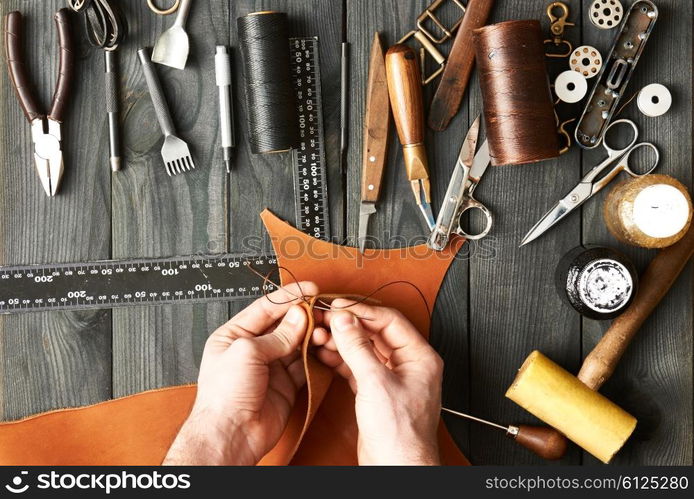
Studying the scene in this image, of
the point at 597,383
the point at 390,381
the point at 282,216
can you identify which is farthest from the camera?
the point at 282,216

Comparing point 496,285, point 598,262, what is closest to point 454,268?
point 496,285

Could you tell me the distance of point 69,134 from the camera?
4.45 ft

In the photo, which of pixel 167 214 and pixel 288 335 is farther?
pixel 167 214

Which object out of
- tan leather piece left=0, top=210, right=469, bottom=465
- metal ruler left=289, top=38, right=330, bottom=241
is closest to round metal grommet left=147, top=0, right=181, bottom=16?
metal ruler left=289, top=38, right=330, bottom=241

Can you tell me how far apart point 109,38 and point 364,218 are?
2.15ft

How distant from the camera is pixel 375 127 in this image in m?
1.31

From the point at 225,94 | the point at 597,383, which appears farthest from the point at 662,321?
the point at 225,94

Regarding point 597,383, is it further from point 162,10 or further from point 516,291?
point 162,10

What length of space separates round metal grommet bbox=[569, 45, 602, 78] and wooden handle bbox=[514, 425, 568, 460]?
74cm

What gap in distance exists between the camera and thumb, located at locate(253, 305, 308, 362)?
1.23 meters

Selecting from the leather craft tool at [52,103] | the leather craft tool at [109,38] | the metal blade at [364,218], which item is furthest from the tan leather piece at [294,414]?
the leather craft tool at [52,103]

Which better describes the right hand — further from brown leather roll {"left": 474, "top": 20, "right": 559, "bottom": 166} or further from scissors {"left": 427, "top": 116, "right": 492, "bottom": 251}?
brown leather roll {"left": 474, "top": 20, "right": 559, "bottom": 166}

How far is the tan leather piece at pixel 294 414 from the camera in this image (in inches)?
52.0

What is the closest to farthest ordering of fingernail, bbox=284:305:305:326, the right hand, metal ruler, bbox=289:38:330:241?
the right hand, fingernail, bbox=284:305:305:326, metal ruler, bbox=289:38:330:241
